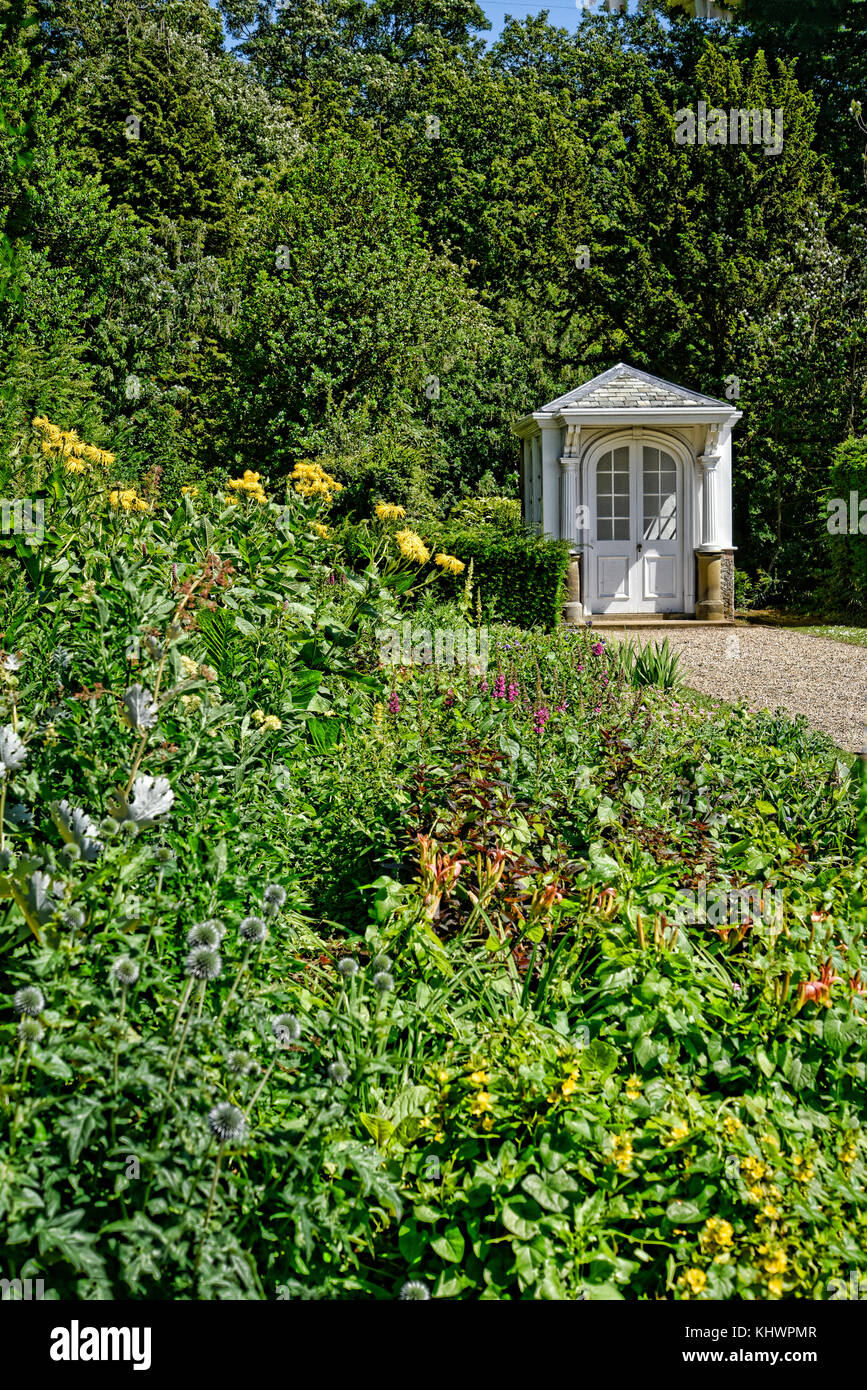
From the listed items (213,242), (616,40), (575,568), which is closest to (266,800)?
(575,568)

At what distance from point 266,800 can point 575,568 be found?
10.9 metres

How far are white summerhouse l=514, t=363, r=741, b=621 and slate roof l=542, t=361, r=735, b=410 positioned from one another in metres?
0.03

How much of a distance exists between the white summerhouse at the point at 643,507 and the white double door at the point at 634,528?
0.04ft

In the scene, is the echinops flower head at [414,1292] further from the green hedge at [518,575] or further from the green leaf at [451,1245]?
the green hedge at [518,575]

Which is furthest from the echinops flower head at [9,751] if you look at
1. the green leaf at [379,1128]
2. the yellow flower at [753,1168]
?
the yellow flower at [753,1168]

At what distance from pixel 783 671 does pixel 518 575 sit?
289 centimetres

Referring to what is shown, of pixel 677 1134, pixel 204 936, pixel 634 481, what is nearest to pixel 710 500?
pixel 634 481

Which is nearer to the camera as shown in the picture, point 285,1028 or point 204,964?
point 204,964

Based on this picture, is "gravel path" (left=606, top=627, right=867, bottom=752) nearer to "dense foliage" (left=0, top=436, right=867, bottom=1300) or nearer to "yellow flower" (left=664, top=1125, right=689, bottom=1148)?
"dense foliage" (left=0, top=436, right=867, bottom=1300)

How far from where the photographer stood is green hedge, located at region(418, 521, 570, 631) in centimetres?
1149

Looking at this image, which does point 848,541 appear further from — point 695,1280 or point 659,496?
point 695,1280

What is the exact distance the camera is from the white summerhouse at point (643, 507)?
1425 centimetres

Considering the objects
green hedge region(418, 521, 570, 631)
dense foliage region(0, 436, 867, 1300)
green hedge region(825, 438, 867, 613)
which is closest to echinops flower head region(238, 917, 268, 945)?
dense foliage region(0, 436, 867, 1300)

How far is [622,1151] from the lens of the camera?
199 cm
